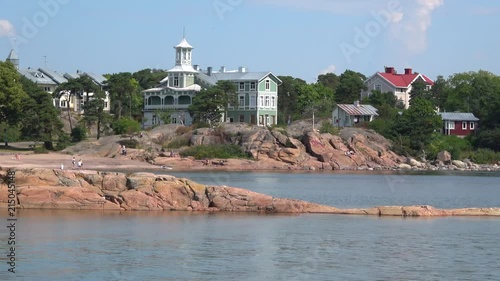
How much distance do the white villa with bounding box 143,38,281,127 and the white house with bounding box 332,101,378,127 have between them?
21.3ft

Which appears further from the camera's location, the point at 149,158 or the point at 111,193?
the point at 149,158

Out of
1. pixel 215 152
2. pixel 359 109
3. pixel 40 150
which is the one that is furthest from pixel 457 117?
pixel 40 150

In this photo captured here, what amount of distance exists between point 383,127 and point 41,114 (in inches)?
1273

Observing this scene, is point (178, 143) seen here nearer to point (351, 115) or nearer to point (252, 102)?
point (252, 102)

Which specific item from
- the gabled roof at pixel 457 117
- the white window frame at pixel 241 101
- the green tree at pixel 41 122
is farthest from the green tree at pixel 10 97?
the gabled roof at pixel 457 117

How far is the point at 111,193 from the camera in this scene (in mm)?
30844

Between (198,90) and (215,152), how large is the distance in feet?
60.2

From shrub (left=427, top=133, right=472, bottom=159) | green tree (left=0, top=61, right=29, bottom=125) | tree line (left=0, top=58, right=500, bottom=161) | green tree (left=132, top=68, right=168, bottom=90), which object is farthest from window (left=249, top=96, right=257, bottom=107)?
green tree (left=132, top=68, right=168, bottom=90)

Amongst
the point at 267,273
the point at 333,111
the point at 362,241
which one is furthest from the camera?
the point at 333,111

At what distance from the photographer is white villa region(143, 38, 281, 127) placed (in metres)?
91.1

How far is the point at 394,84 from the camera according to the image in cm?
11044

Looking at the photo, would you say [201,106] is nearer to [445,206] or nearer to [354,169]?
[354,169]

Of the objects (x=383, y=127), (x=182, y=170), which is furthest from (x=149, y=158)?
(x=383, y=127)

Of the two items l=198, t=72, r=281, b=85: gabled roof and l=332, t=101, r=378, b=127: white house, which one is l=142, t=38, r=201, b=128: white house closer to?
l=198, t=72, r=281, b=85: gabled roof
